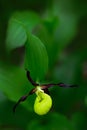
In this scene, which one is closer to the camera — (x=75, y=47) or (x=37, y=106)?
(x=37, y=106)

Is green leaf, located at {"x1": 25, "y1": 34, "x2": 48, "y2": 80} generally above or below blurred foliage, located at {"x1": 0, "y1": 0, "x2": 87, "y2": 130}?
above

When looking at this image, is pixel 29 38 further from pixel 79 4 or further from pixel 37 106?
pixel 79 4

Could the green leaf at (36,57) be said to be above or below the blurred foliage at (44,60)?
above

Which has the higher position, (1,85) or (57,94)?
(1,85)

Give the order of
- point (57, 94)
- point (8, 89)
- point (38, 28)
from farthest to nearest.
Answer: point (38, 28)
point (57, 94)
point (8, 89)

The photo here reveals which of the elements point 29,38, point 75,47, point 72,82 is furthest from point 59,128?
point 75,47
